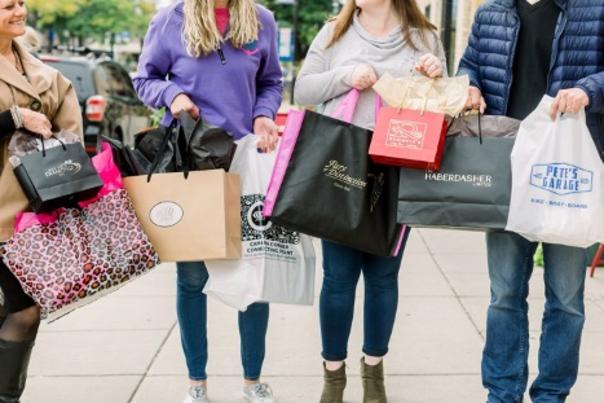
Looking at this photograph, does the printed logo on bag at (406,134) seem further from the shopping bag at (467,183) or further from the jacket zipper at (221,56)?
the jacket zipper at (221,56)

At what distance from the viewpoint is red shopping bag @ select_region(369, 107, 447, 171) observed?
321 centimetres

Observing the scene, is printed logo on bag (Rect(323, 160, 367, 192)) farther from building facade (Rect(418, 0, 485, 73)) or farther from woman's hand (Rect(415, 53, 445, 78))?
building facade (Rect(418, 0, 485, 73))

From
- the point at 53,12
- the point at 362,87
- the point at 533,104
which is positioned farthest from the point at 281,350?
the point at 53,12

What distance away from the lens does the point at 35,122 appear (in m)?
3.16

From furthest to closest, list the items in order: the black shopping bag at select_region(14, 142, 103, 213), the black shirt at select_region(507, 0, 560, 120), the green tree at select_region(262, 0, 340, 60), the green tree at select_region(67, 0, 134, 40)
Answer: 1. the green tree at select_region(262, 0, 340, 60)
2. the green tree at select_region(67, 0, 134, 40)
3. the black shirt at select_region(507, 0, 560, 120)
4. the black shopping bag at select_region(14, 142, 103, 213)

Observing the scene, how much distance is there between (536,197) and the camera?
10.4 feet

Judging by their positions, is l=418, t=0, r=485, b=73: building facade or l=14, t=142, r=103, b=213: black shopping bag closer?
l=14, t=142, r=103, b=213: black shopping bag

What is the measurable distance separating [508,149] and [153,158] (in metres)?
1.41

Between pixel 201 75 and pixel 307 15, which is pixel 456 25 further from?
pixel 307 15

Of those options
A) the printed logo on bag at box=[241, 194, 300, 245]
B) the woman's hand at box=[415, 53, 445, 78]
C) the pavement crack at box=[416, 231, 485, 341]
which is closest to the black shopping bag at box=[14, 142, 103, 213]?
the printed logo on bag at box=[241, 194, 300, 245]

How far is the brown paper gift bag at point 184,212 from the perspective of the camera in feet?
11.2

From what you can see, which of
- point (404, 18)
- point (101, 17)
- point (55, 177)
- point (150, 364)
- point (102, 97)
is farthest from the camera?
point (101, 17)

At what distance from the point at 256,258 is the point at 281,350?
4.51ft

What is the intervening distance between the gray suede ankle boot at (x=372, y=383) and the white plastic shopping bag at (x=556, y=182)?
1.05 meters
